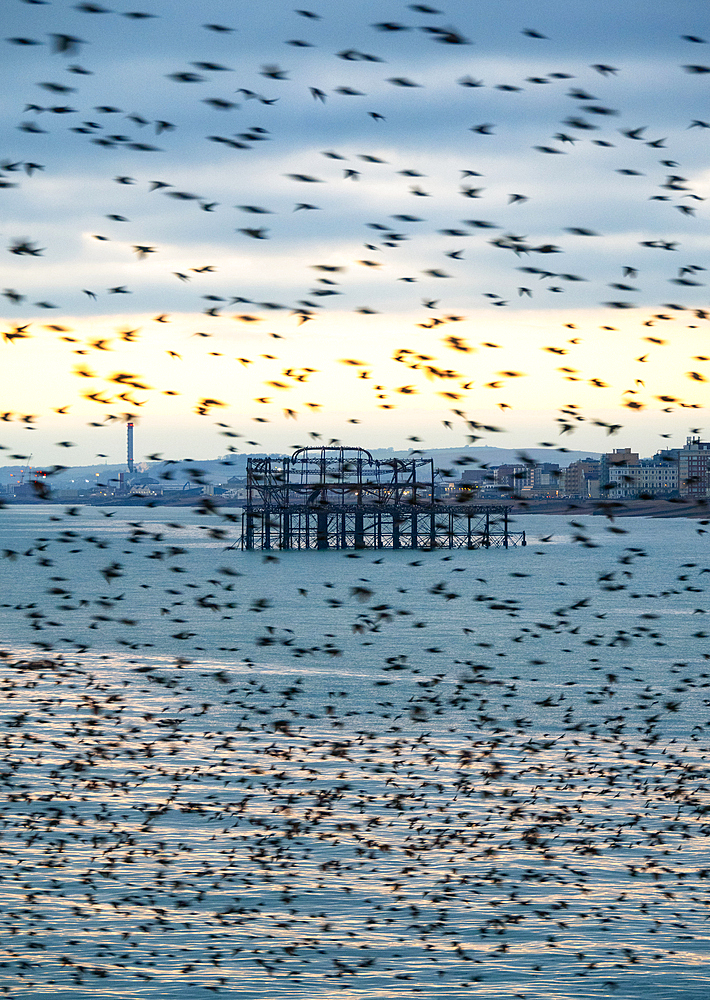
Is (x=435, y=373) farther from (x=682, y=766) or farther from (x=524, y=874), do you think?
(x=682, y=766)

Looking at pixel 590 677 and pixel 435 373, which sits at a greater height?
pixel 435 373

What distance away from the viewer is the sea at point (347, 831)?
19.0 m

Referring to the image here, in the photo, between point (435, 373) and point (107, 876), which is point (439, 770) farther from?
point (435, 373)

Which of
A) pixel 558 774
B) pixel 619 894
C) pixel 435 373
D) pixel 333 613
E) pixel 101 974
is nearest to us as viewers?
pixel 435 373

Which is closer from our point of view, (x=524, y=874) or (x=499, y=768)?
(x=524, y=874)

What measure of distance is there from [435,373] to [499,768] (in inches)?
918

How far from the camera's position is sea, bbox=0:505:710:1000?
18984mm

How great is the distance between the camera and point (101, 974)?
18875 millimetres

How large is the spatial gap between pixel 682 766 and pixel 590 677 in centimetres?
2304

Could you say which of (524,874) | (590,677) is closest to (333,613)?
(590,677)

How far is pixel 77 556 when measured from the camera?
18938 centimetres

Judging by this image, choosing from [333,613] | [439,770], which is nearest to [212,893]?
[439,770]

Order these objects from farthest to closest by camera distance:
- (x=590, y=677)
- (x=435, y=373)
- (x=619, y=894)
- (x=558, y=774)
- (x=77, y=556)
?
(x=77, y=556), (x=590, y=677), (x=558, y=774), (x=619, y=894), (x=435, y=373)

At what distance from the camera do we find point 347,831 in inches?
1069
